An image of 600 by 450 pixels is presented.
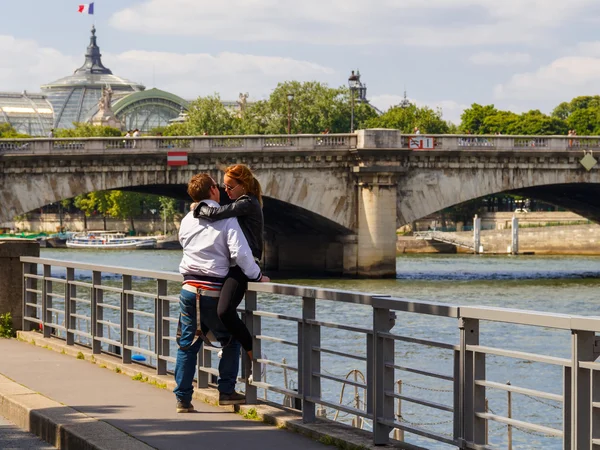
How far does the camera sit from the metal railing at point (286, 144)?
158 ft

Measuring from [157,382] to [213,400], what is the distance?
1.22 meters

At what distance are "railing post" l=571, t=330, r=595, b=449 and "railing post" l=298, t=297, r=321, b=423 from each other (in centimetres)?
264

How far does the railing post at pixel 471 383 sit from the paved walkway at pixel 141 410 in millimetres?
1173

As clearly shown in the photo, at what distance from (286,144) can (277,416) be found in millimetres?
41953

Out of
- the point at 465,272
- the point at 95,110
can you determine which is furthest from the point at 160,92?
the point at 465,272

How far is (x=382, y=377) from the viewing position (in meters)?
7.88

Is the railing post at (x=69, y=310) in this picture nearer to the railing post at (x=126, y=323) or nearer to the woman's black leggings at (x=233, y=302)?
the railing post at (x=126, y=323)

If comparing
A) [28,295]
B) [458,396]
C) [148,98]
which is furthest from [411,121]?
[458,396]

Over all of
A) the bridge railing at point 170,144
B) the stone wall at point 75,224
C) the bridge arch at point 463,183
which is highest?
the bridge railing at point 170,144

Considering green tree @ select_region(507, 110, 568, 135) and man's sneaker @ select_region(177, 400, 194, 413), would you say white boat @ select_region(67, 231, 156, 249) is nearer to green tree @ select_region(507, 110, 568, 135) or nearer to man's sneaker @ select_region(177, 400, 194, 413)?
green tree @ select_region(507, 110, 568, 135)

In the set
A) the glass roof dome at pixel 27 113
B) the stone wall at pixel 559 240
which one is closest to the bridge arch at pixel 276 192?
the stone wall at pixel 559 240

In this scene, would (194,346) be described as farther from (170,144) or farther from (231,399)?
(170,144)

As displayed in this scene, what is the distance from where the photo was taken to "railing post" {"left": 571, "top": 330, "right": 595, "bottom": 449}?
245 inches

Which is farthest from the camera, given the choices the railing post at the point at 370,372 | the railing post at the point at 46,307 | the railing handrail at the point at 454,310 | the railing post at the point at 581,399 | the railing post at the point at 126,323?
the railing post at the point at 46,307
